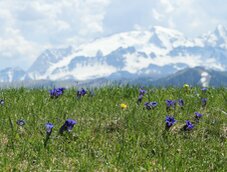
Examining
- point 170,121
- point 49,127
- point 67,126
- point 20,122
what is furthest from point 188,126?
point 20,122

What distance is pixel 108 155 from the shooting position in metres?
6.12

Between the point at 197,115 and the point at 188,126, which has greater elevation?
the point at 197,115

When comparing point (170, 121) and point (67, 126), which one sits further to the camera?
point (170, 121)

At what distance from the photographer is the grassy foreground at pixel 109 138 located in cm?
572

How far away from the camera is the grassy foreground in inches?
225

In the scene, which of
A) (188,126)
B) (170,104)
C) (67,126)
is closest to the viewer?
(67,126)

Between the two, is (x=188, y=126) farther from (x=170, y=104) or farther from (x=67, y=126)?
(x=67, y=126)

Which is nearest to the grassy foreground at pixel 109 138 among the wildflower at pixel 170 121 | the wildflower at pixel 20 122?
the wildflower at pixel 20 122

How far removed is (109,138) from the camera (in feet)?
23.8

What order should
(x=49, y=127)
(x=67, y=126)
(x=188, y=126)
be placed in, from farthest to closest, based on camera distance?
(x=188, y=126) < (x=67, y=126) < (x=49, y=127)

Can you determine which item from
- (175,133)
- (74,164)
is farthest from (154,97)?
(74,164)

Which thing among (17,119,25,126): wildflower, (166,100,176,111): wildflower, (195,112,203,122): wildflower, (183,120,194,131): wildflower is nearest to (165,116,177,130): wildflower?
(183,120,194,131): wildflower

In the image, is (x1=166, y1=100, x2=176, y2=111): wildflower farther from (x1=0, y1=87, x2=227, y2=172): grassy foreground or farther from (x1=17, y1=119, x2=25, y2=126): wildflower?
(x1=17, y1=119, x2=25, y2=126): wildflower

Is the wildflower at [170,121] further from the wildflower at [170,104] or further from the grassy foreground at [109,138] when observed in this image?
the wildflower at [170,104]
